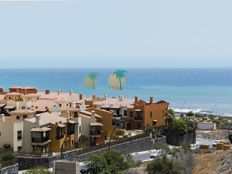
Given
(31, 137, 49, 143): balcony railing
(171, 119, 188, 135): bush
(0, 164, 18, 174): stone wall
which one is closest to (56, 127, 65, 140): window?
(31, 137, 49, 143): balcony railing

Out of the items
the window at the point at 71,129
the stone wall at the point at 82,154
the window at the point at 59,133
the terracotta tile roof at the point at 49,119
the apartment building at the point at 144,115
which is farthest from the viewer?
the apartment building at the point at 144,115

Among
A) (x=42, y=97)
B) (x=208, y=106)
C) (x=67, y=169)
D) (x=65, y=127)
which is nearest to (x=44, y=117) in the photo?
(x=65, y=127)

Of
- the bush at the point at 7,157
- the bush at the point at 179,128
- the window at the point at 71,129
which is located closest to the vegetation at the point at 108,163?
the bush at the point at 7,157

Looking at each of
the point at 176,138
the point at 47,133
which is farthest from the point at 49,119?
the point at 176,138

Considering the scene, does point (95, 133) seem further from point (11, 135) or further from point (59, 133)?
point (11, 135)

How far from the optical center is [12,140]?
153 feet

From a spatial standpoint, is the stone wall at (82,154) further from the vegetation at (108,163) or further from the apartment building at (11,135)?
the vegetation at (108,163)

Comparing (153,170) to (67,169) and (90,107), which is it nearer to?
(67,169)

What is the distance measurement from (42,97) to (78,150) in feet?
59.9

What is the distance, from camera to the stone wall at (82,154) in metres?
43.5

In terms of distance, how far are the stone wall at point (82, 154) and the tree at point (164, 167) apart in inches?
478

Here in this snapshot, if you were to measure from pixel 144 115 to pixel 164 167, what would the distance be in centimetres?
2904

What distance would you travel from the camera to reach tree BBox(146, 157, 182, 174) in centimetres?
3231

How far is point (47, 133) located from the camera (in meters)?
47.7
